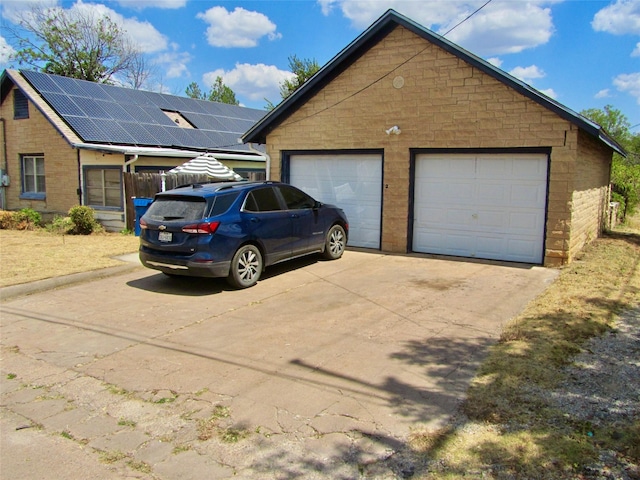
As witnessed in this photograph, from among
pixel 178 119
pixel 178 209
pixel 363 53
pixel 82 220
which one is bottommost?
pixel 82 220

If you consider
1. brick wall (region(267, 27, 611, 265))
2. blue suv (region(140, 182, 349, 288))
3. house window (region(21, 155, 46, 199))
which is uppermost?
brick wall (region(267, 27, 611, 265))

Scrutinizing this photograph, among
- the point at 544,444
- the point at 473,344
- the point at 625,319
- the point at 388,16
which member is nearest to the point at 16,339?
the point at 473,344

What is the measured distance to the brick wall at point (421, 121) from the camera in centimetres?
1011

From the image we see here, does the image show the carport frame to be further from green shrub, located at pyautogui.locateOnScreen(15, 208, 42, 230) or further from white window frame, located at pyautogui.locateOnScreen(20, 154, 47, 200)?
white window frame, located at pyautogui.locateOnScreen(20, 154, 47, 200)

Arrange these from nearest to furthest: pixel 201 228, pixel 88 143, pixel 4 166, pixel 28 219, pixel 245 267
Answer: pixel 201 228 → pixel 245 267 → pixel 88 143 → pixel 28 219 → pixel 4 166

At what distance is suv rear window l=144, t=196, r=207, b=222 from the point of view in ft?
27.2

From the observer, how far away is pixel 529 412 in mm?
4219

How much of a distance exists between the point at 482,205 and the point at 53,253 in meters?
9.81

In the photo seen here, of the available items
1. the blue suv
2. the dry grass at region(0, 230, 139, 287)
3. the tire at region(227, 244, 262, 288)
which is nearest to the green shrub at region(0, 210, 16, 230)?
the dry grass at region(0, 230, 139, 287)

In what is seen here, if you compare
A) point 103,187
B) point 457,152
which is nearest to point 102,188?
point 103,187

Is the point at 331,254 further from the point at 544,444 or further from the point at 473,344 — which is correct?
the point at 544,444

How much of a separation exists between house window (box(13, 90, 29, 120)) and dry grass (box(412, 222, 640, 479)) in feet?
62.5

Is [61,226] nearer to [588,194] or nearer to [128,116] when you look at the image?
[128,116]

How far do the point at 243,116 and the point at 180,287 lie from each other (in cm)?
1892
